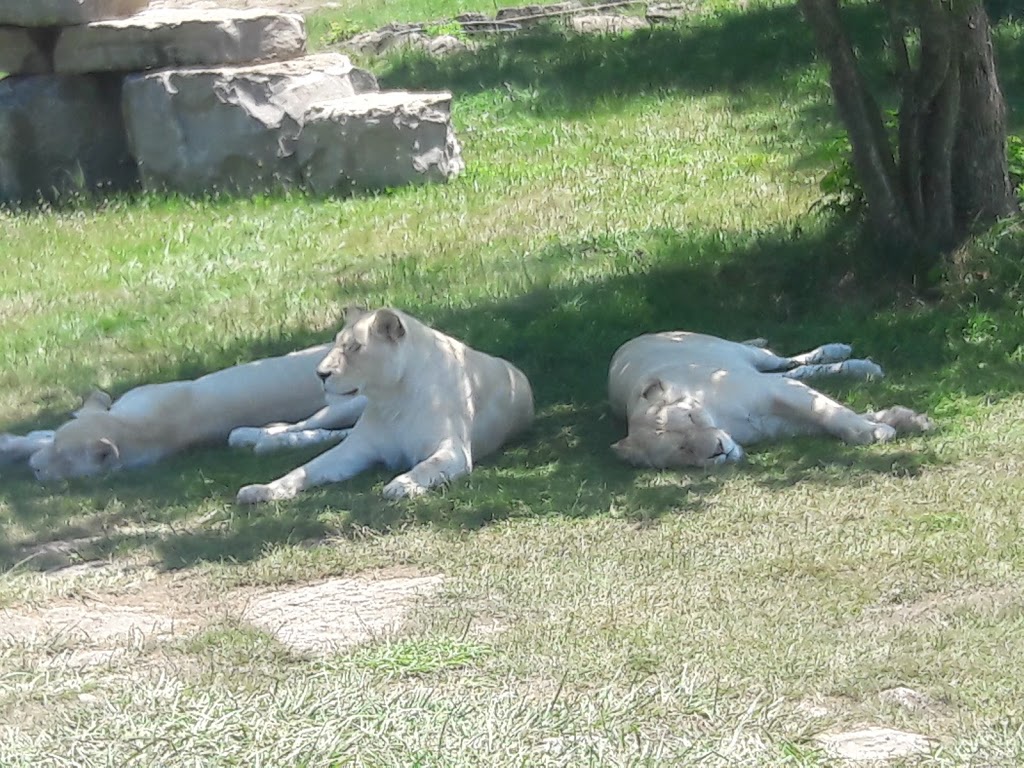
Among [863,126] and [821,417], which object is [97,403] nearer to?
[821,417]

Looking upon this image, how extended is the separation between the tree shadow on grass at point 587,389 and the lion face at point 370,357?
44 centimetres

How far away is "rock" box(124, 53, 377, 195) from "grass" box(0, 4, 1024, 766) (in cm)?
42

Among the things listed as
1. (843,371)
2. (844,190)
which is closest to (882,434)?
(843,371)

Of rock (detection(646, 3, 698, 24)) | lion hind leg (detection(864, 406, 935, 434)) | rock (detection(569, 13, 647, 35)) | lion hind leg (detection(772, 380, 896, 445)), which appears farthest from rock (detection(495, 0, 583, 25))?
lion hind leg (detection(864, 406, 935, 434))

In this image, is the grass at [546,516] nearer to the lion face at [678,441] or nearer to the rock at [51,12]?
the lion face at [678,441]

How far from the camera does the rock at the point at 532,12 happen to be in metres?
19.0

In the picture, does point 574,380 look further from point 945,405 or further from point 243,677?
point 243,677

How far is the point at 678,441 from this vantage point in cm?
689

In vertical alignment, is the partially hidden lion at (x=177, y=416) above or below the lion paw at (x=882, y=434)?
above

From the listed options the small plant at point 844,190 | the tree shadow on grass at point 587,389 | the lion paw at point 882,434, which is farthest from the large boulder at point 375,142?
the lion paw at point 882,434

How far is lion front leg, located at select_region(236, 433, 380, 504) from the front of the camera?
6852mm

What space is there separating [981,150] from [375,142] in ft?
17.9

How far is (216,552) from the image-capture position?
6125 millimetres

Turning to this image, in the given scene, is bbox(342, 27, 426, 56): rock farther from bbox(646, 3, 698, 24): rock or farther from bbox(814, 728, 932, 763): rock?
bbox(814, 728, 932, 763): rock
